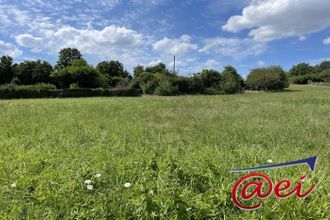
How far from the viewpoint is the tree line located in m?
31.0

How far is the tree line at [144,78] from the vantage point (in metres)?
31.0

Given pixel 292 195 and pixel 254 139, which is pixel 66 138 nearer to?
pixel 254 139

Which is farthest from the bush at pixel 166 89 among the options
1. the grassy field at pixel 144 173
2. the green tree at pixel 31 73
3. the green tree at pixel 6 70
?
the green tree at pixel 6 70

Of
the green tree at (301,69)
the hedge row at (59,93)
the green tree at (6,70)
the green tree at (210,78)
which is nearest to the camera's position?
the hedge row at (59,93)

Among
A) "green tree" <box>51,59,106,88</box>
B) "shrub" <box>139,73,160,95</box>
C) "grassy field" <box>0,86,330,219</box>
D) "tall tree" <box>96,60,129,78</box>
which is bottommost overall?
"grassy field" <box>0,86,330,219</box>

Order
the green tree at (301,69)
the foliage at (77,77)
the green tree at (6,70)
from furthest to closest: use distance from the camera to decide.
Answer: the green tree at (301,69), the green tree at (6,70), the foliage at (77,77)

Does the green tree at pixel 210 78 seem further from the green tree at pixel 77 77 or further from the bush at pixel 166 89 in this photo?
the green tree at pixel 77 77

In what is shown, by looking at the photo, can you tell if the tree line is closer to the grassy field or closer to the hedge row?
the hedge row

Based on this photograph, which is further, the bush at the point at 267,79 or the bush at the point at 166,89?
the bush at the point at 267,79

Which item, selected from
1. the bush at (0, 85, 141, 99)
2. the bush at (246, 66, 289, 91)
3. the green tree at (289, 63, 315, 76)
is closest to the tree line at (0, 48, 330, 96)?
the bush at (246, 66, 289, 91)

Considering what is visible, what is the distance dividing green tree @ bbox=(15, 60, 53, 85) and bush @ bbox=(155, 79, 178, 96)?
28246 mm

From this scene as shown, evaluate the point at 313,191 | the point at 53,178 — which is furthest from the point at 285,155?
the point at 53,178

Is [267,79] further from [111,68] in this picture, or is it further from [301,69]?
[301,69]

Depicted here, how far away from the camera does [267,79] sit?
36.8m
